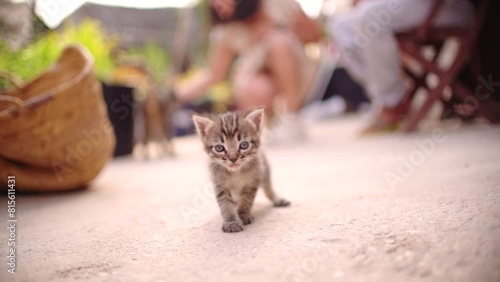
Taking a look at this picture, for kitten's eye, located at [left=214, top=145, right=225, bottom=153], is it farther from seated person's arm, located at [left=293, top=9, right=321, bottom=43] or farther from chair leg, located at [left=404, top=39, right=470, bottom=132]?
seated person's arm, located at [left=293, top=9, right=321, bottom=43]

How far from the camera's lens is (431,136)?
2.86m

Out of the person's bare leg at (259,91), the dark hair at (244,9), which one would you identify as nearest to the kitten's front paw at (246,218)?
the person's bare leg at (259,91)

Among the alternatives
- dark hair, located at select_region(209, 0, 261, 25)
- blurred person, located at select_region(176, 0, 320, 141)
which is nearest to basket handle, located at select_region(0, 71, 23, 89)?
blurred person, located at select_region(176, 0, 320, 141)

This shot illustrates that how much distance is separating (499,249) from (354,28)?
9.02ft

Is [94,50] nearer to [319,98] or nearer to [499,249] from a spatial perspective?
[499,249]

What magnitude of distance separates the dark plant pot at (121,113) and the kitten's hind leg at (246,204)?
244cm

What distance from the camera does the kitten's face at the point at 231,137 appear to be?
1.45m

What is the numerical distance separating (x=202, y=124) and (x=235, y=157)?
0.26 meters

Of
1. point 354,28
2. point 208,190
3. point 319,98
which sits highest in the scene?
point 354,28

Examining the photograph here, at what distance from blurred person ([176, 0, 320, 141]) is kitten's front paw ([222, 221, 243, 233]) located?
8.30 feet

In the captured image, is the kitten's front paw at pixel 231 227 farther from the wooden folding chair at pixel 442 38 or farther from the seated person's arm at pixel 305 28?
the seated person's arm at pixel 305 28

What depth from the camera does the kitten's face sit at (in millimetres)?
1451

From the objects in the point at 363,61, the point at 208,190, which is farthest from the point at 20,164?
the point at 363,61

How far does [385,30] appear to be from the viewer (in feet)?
9.84
